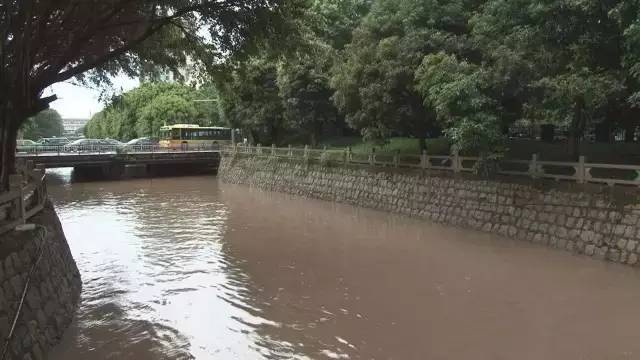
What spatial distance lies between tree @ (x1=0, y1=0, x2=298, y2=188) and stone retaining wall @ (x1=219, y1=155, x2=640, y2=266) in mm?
8503

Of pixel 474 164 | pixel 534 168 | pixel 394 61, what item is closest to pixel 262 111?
pixel 394 61

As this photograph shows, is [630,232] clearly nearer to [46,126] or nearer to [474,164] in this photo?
[474,164]

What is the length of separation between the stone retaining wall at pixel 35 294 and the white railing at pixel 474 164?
11759 millimetres

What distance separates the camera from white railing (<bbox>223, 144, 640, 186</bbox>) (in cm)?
1374

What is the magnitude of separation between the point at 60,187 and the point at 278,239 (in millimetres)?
23698

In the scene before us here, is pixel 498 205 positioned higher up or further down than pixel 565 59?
further down

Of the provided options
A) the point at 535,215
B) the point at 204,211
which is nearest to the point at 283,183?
the point at 204,211

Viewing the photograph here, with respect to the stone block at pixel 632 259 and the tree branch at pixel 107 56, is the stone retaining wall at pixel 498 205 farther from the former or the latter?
the tree branch at pixel 107 56

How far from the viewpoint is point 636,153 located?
59.7 ft

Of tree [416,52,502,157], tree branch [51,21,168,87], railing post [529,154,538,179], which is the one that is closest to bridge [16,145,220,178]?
tree branch [51,21,168,87]

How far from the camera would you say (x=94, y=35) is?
12.4 metres

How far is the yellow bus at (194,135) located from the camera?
46656 millimetres

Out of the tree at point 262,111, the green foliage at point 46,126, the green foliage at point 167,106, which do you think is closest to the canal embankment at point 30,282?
the tree at point 262,111

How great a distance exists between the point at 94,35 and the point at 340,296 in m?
8.17
